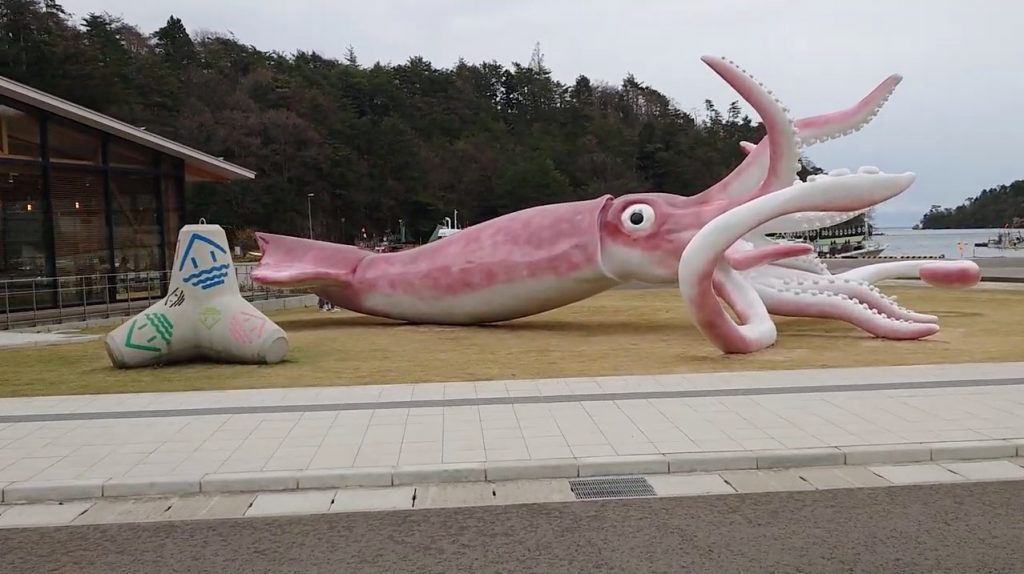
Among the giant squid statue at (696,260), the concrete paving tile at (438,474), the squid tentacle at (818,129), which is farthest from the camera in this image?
the squid tentacle at (818,129)

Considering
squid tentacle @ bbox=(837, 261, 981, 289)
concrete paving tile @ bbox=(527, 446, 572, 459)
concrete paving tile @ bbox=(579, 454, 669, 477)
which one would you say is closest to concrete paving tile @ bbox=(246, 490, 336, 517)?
concrete paving tile @ bbox=(527, 446, 572, 459)

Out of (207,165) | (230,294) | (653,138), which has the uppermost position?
(653,138)

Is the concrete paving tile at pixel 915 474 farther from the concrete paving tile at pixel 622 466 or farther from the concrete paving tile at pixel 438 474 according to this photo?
the concrete paving tile at pixel 438 474

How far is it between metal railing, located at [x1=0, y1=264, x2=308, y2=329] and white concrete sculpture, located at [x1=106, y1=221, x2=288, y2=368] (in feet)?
20.5

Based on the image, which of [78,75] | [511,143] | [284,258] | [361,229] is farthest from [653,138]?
[284,258]

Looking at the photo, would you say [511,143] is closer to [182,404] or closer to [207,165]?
[207,165]

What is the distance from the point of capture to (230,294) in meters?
11.5

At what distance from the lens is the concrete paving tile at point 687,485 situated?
18.7 feet

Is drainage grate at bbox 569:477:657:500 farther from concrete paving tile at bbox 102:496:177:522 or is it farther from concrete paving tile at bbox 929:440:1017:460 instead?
concrete paving tile at bbox 102:496:177:522

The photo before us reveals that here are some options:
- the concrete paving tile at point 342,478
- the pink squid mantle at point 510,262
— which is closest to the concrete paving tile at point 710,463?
the concrete paving tile at point 342,478

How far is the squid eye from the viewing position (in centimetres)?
1366

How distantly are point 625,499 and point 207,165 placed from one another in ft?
69.5

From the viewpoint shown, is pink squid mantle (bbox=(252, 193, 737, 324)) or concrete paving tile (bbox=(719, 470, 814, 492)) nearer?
concrete paving tile (bbox=(719, 470, 814, 492))

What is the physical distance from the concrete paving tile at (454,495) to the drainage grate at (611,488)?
2.11 feet
